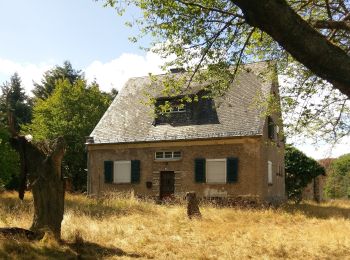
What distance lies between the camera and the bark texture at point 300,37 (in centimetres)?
381

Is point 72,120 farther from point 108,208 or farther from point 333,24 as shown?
point 333,24

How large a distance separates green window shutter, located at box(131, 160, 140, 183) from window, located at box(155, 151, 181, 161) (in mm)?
1251

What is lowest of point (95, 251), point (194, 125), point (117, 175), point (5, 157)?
point (95, 251)

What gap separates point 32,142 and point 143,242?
3.36 meters

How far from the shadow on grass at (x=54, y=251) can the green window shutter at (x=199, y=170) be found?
14.4m

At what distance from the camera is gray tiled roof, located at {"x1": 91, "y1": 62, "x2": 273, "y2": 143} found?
75.1ft

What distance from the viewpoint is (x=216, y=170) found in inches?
904

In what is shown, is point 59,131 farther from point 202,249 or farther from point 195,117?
point 202,249

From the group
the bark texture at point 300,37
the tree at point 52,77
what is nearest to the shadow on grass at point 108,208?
the bark texture at point 300,37

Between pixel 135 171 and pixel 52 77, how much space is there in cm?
2513

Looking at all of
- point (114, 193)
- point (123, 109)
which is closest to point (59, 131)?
point (123, 109)

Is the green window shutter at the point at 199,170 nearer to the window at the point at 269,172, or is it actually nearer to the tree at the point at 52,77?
the window at the point at 269,172

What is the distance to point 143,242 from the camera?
9.88 m

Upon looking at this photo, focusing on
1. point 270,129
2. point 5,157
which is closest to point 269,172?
point 270,129
